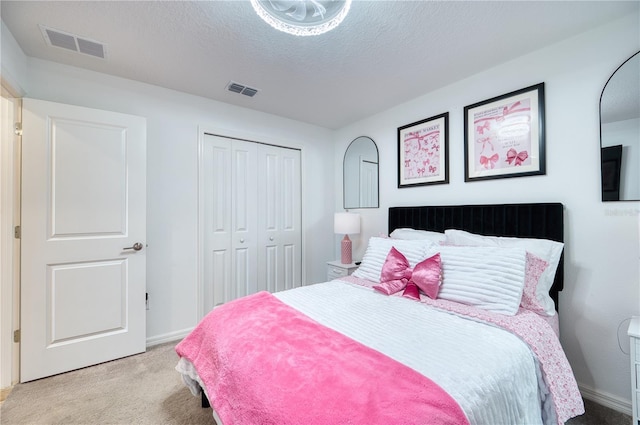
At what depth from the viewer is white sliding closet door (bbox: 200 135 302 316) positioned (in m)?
2.88

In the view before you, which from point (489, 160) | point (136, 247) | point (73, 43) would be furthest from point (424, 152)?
point (73, 43)

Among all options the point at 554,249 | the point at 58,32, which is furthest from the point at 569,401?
the point at 58,32

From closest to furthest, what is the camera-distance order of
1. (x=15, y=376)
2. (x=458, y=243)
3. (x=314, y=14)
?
(x=314, y=14), (x=15, y=376), (x=458, y=243)

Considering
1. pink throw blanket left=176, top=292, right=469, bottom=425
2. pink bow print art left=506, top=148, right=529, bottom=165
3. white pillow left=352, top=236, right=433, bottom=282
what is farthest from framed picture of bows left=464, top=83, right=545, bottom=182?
pink throw blanket left=176, top=292, right=469, bottom=425

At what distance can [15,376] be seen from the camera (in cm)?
191

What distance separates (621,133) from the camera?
164 centimetres

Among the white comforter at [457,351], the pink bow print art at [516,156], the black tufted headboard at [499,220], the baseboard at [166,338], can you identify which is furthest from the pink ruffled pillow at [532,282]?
the baseboard at [166,338]

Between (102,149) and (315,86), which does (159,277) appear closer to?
(102,149)

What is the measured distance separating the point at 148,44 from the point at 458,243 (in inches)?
109

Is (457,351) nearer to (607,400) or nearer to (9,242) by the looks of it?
(607,400)

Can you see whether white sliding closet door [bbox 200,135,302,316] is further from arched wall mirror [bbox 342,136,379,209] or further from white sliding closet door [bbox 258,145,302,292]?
arched wall mirror [bbox 342,136,379,209]

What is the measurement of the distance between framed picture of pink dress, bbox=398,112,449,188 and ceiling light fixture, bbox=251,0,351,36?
1613 millimetres

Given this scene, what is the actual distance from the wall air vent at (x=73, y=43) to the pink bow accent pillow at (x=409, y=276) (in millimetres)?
2678

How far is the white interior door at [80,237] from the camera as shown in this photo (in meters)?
1.96
